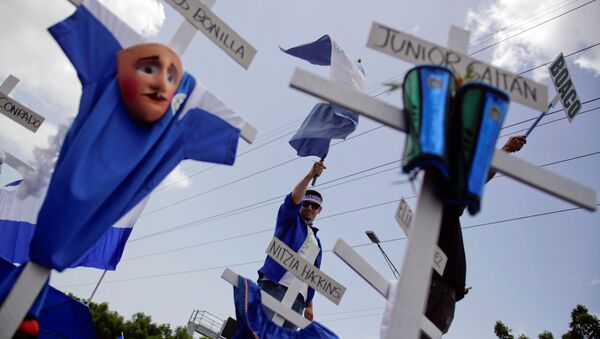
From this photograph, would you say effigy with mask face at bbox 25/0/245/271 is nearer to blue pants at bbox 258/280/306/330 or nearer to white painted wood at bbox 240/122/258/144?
white painted wood at bbox 240/122/258/144

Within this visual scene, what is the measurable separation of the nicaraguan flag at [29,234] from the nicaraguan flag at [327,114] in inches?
50.0

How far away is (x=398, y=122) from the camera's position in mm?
1639

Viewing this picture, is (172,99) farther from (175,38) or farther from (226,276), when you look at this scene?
(226,276)

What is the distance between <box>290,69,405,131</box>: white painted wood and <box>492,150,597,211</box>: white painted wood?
421mm

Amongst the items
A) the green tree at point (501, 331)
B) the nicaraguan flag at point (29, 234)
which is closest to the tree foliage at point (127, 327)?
the green tree at point (501, 331)

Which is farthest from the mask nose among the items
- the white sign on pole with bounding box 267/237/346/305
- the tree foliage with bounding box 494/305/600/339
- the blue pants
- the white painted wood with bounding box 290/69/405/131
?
the tree foliage with bounding box 494/305/600/339

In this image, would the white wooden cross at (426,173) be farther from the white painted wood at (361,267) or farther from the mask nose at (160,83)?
the white painted wood at (361,267)

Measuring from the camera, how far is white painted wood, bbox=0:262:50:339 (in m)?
1.53

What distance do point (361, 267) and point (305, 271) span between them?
58 cm

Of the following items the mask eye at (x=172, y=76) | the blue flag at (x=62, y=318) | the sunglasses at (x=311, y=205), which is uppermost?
the sunglasses at (x=311, y=205)

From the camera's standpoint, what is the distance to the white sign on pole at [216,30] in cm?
223

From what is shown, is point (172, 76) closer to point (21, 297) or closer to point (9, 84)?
point (21, 297)

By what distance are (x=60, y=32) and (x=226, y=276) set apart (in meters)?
1.65

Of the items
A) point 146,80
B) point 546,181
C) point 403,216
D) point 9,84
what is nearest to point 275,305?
point 403,216
